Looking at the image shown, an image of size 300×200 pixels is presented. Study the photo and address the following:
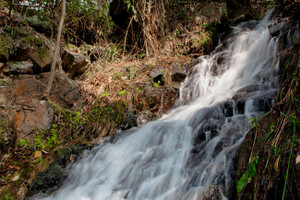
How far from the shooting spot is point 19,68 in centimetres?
375

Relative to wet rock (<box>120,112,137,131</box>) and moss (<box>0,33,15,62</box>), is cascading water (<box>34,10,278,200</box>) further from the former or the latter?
moss (<box>0,33,15,62</box>)

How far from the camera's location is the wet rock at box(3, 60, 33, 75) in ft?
11.9

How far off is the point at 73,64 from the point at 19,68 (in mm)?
1270

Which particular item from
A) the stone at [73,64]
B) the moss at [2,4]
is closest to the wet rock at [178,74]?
the stone at [73,64]

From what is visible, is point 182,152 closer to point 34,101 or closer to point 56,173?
point 56,173

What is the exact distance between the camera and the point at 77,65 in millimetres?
4934

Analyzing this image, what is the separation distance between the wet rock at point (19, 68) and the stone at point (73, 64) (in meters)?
0.82

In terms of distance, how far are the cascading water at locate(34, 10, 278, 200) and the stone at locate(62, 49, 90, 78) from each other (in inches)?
82.9

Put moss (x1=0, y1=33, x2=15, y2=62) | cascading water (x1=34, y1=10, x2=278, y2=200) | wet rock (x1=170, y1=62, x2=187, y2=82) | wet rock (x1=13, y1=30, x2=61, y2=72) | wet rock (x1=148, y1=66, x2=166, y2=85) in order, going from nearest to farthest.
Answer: cascading water (x1=34, y1=10, x2=278, y2=200) → moss (x1=0, y1=33, x2=15, y2=62) → wet rock (x1=13, y1=30, x2=61, y2=72) → wet rock (x1=148, y1=66, x2=166, y2=85) → wet rock (x1=170, y1=62, x2=187, y2=82)

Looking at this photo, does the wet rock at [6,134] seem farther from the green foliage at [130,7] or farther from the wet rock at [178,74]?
the green foliage at [130,7]

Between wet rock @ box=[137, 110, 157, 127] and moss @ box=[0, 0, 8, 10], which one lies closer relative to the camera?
moss @ box=[0, 0, 8, 10]

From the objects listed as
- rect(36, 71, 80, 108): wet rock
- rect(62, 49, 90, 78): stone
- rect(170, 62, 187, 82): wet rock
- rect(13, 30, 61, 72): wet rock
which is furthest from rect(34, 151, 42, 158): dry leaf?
rect(170, 62, 187, 82): wet rock

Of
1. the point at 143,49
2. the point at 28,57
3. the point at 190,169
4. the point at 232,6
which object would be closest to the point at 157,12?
the point at 143,49

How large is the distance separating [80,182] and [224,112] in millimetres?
2607
